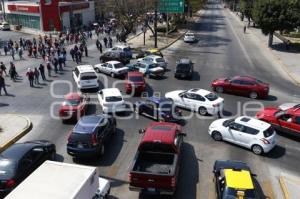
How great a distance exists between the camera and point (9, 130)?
902 inches

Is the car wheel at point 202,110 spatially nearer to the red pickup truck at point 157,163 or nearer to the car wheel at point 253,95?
the car wheel at point 253,95

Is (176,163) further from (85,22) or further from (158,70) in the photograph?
(85,22)

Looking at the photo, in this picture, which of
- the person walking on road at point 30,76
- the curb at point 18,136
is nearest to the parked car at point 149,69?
the person walking on road at point 30,76

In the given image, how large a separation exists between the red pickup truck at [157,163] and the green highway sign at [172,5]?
1545 inches

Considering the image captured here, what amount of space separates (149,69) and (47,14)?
40082 millimetres

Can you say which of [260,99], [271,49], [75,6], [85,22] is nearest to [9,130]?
[260,99]

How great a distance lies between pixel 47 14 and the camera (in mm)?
68625

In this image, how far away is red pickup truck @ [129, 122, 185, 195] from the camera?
15211mm

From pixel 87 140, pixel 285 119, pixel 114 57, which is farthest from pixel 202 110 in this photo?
pixel 114 57

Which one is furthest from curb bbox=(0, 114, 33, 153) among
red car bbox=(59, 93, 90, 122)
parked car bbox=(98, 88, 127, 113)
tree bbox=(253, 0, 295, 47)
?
tree bbox=(253, 0, 295, 47)

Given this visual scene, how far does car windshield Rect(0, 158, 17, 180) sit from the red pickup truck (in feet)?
15.7

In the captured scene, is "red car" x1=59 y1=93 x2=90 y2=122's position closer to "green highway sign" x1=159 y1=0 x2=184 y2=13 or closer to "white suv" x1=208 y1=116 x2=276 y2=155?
"white suv" x1=208 y1=116 x2=276 y2=155

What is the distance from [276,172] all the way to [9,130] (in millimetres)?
15249

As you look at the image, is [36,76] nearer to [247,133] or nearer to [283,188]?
[247,133]
